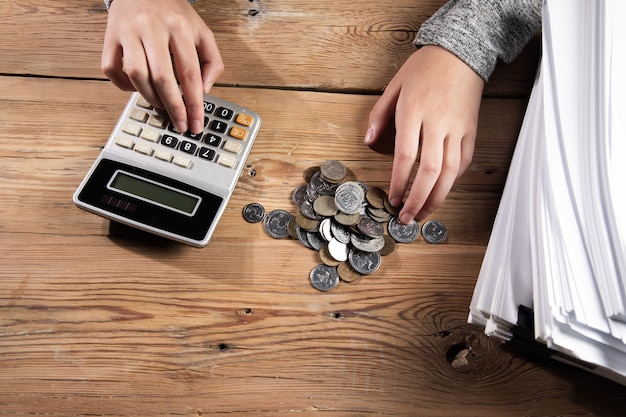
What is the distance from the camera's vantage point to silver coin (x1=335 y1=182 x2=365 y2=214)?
65 cm

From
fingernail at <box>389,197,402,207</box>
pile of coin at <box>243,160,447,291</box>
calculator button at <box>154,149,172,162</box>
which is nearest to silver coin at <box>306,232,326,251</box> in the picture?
pile of coin at <box>243,160,447,291</box>

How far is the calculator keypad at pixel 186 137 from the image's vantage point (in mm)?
653

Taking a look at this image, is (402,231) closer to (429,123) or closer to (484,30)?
(429,123)

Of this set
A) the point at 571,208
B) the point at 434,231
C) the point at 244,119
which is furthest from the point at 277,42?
the point at 571,208

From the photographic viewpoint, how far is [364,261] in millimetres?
646

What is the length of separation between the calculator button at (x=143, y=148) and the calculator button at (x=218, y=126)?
0.09 meters

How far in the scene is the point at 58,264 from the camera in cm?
63

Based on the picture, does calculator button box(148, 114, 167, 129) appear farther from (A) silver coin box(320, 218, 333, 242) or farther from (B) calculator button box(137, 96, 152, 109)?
(A) silver coin box(320, 218, 333, 242)

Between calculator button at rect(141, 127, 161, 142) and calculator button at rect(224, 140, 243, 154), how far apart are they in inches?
3.5

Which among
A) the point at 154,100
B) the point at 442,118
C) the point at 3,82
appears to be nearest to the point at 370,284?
the point at 442,118

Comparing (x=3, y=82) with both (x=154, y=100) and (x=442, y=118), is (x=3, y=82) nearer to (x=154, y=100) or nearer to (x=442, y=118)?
(x=154, y=100)

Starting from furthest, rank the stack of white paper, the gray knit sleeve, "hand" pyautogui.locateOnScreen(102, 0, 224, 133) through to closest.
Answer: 1. the gray knit sleeve
2. "hand" pyautogui.locateOnScreen(102, 0, 224, 133)
3. the stack of white paper

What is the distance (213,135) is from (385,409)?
41 cm

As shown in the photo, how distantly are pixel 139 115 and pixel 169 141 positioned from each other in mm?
54
